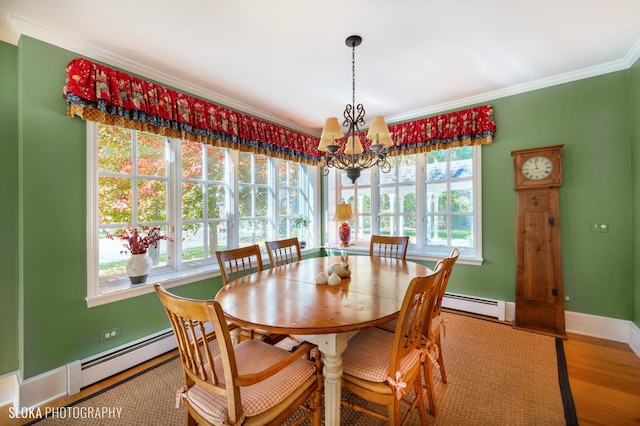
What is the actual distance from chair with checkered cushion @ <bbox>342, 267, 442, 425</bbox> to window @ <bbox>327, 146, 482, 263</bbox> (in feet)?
7.08

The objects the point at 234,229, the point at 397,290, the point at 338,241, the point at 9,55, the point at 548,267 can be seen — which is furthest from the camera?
the point at 338,241

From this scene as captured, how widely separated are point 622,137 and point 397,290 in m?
2.73

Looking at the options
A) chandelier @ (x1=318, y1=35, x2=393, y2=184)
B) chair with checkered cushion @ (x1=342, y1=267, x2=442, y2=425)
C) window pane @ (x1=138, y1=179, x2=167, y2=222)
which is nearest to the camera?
chair with checkered cushion @ (x1=342, y1=267, x2=442, y2=425)

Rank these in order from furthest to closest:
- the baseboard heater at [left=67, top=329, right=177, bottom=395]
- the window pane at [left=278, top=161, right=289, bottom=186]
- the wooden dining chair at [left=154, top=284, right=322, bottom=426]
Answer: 1. the window pane at [left=278, top=161, right=289, bottom=186]
2. the baseboard heater at [left=67, top=329, right=177, bottom=395]
3. the wooden dining chair at [left=154, top=284, right=322, bottom=426]

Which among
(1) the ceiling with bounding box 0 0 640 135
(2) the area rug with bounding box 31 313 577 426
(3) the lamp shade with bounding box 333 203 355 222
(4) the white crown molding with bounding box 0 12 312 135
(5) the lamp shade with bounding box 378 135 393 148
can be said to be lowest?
(2) the area rug with bounding box 31 313 577 426

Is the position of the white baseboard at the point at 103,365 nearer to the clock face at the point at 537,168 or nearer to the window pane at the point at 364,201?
the clock face at the point at 537,168

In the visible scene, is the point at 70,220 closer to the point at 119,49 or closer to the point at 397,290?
the point at 119,49

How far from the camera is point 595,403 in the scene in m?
1.77

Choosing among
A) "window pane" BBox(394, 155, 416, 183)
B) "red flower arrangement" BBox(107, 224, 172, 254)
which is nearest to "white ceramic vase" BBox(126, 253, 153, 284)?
"red flower arrangement" BBox(107, 224, 172, 254)

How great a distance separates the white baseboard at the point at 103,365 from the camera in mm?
1812

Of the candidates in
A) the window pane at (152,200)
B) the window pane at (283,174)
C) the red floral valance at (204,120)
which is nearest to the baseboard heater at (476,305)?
the red floral valance at (204,120)

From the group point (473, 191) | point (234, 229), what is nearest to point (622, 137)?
point (473, 191)

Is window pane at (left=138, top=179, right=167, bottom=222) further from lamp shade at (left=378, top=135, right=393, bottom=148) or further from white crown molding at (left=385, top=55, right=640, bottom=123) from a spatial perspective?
white crown molding at (left=385, top=55, right=640, bottom=123)

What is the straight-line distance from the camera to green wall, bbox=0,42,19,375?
6.15ft
